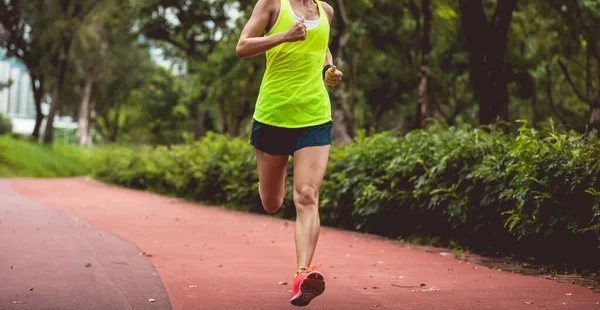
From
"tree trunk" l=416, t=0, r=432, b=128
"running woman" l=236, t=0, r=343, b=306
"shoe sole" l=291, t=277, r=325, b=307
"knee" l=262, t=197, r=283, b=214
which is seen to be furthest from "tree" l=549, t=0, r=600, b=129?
"shoe sole" l=291, t=277, r=325, b=307

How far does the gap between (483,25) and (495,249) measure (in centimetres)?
455

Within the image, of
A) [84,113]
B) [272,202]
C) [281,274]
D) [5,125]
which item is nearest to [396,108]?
[84,113]

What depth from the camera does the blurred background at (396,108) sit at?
23.2 ft

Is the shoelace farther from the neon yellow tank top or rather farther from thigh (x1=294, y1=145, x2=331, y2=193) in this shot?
the neon yellow tank top

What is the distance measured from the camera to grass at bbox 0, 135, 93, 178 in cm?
3238

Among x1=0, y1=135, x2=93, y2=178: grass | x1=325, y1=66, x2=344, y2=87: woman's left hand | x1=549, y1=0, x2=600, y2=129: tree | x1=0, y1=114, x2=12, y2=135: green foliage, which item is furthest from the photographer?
x1=0, y1=114, x2=12, y2=135: green foliage

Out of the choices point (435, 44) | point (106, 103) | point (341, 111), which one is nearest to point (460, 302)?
point (341, 111)

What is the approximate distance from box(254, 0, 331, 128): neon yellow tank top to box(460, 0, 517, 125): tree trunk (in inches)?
269

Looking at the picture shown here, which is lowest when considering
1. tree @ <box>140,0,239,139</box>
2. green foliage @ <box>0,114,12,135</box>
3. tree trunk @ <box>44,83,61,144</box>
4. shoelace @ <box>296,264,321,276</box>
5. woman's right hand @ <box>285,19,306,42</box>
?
green foliage @ <box>0,114,12,135</box>

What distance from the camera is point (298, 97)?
15.5 feet

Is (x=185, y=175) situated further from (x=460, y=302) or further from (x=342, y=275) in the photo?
(x=460, y=302)

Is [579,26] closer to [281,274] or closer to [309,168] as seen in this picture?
[281,274]

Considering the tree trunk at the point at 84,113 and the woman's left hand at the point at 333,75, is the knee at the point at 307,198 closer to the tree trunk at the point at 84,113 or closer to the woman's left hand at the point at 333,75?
the woman's left hand at the point at 333,75

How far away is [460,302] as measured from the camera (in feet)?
16.6
